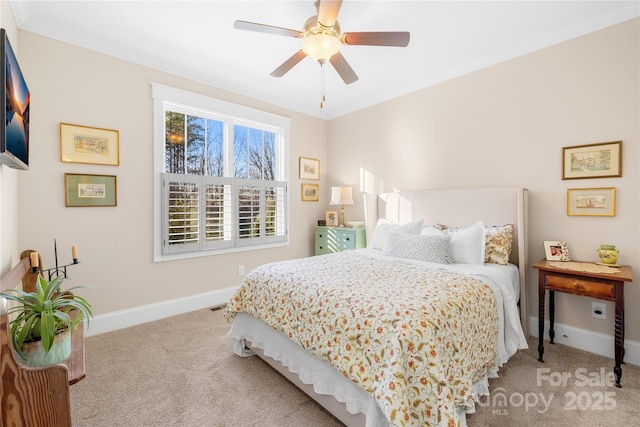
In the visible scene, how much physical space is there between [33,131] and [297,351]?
9.61ft

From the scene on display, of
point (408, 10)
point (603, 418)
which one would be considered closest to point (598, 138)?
point (408, 10)

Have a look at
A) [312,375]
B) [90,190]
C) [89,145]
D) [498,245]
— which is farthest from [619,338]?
[89,145]

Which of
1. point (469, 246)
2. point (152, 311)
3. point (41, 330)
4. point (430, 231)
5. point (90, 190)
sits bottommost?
point (152, 311)

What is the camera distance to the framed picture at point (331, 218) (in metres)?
4.61

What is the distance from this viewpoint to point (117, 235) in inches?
117

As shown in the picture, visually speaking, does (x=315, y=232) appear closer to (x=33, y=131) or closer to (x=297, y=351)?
(x=297, y=351)

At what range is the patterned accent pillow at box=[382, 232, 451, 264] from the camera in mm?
2629

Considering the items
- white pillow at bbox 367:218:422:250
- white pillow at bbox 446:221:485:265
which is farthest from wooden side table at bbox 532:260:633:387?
white pillow at bbox 367:218:422:250

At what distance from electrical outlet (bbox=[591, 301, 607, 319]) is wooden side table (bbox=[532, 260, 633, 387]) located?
0.39 metres

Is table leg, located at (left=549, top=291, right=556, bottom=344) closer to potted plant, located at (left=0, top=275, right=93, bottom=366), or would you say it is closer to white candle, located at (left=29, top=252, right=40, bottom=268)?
potted plant, located at (left=0, top=275, right=93, bottom=366)

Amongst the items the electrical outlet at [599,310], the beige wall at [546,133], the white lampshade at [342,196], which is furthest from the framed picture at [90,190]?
the electrical outlet at [599,310]

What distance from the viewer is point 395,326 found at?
1.41 meters

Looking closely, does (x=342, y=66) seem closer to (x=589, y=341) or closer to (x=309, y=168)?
(x=309, y=168)

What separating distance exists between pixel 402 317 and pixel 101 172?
3.10m
